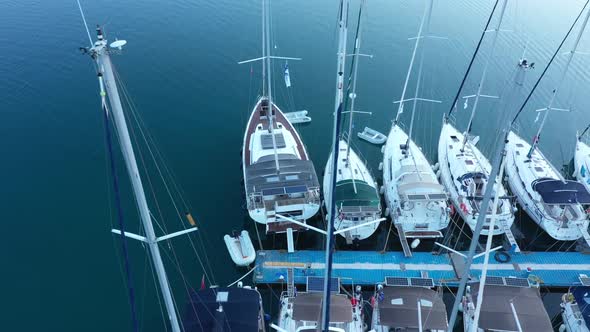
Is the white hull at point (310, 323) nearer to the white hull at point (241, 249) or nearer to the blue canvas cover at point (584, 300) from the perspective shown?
the white hull at point (241, 249)

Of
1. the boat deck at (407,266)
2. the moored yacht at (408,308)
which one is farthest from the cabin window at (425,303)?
the boat deck at (407,266)

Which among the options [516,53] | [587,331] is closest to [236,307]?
[587,331]

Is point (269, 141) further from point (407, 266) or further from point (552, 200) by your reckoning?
point (552, 200)

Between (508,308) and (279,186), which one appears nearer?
(508,308)

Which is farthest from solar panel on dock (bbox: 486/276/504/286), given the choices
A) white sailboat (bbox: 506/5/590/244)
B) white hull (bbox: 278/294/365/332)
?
white sailboat (bbox: 506/5/590/244)

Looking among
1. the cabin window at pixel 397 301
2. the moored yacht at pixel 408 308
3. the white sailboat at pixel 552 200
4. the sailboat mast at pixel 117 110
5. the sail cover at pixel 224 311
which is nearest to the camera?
the sailboat mast at pixel 117 110

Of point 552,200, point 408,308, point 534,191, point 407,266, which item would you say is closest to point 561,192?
point 552,200
